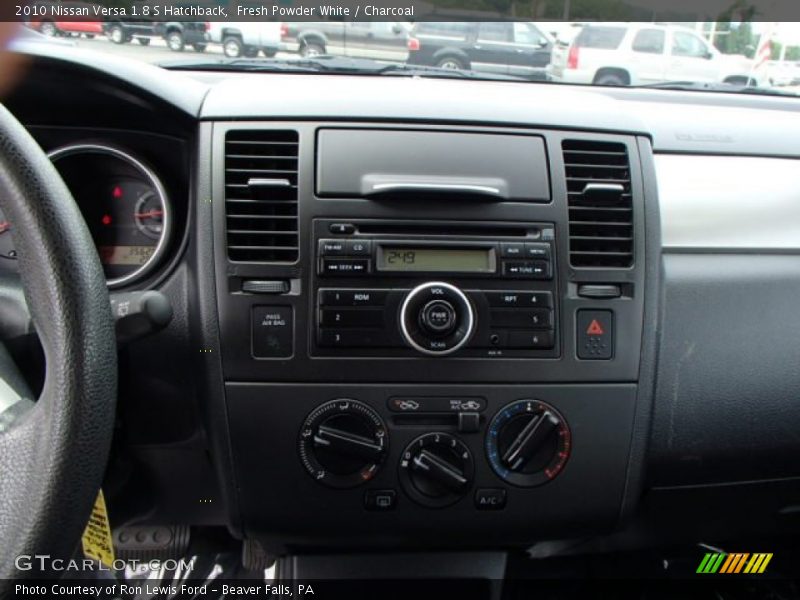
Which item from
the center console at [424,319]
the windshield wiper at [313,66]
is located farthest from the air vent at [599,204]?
the windshield wiper at [313,66]

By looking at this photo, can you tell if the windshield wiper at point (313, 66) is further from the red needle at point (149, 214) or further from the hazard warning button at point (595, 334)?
the hazard warning button at point (595, 334)

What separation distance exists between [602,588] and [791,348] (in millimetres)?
904

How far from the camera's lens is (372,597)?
187 cm

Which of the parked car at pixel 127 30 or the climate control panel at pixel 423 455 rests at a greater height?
the parked car at pixel 127 30

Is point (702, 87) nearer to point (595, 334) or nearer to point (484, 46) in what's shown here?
point (484, 46)

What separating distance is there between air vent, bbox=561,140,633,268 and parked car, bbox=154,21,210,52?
91cm

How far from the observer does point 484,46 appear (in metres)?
1.89

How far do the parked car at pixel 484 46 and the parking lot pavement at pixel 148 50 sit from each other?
34cm

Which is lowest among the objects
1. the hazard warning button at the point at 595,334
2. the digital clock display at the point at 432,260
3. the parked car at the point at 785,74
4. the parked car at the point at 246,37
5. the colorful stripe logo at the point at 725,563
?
the colorful stripe logo at the point at 725,563

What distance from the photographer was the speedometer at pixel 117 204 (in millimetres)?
1625

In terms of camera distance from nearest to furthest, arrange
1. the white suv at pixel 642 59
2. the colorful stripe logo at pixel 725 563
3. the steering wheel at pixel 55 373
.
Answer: the steering wheel at pixel 55 373 → the white suv at pixel 642 59 → the colorful stripe logo at pixel 725 563

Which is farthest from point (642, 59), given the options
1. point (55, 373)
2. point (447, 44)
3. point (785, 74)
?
point (55, 373)

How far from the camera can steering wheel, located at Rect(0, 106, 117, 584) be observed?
2.98ft

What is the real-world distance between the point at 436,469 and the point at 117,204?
0.90 meters
